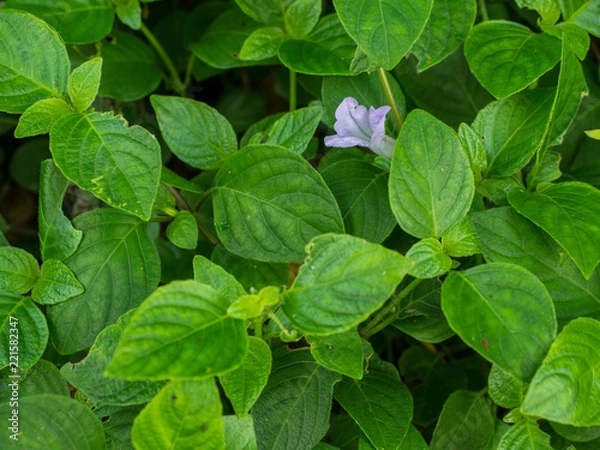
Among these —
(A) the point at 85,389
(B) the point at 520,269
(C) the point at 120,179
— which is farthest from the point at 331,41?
(A) the point at 85,389

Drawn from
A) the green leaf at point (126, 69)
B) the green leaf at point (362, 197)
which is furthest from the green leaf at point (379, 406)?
the green leaf at point (126, 69)

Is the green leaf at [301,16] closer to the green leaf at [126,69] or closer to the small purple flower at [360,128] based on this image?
the small purple flower at [360,128]

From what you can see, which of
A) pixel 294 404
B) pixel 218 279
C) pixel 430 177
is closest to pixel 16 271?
pixel 218 279

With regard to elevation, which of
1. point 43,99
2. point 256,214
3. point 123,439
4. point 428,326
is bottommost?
point 123,439

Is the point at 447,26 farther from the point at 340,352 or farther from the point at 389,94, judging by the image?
the point at 340,352

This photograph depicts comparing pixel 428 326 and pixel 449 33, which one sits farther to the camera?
pixel 449 33

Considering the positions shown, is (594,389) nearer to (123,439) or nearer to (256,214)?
(256,214)
